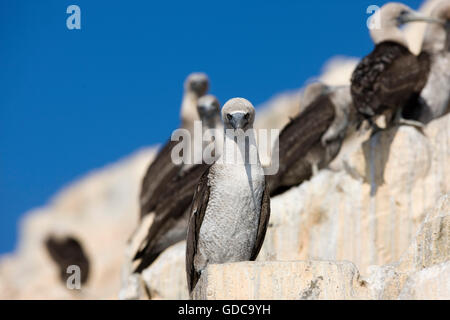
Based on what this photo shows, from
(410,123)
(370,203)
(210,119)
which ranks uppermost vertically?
(210,119)

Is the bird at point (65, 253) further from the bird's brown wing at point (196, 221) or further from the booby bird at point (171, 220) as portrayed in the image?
the bird's brown wing at point (196, 221)

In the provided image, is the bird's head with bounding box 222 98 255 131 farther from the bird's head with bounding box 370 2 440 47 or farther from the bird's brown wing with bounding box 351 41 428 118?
the bird's head with bounding box 370 2 440 47

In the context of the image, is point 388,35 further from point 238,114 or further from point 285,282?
point 285,282

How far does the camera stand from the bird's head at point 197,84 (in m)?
18.5

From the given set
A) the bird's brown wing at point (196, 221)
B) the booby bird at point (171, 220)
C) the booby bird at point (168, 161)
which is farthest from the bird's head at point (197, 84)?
the bird's brown wing at point (196, 221)

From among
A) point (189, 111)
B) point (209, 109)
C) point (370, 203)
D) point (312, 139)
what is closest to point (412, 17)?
point (312, 139)

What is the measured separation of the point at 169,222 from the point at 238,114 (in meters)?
6.20

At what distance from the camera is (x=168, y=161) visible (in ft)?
54.7

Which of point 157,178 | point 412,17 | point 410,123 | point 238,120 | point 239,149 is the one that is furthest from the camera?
point 157,178

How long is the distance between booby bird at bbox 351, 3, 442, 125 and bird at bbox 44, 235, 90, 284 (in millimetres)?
10633

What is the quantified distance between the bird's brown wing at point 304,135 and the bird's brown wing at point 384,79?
4.82 feet
